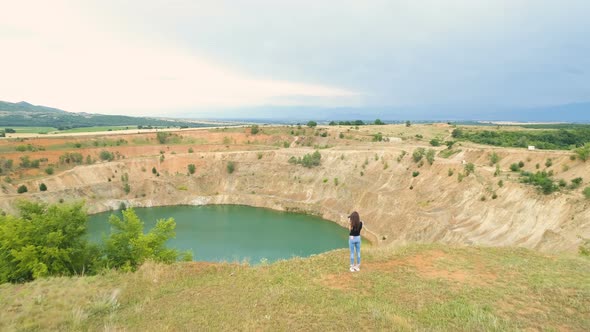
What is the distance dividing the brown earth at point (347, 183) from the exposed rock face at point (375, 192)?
11 cm

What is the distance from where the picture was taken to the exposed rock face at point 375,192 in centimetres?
2442

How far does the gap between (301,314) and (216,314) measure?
2.23 metres

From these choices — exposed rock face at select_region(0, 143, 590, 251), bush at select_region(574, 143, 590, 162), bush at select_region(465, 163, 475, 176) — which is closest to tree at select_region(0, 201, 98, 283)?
exposed rock face at select_region(0, 143, 590, 251)

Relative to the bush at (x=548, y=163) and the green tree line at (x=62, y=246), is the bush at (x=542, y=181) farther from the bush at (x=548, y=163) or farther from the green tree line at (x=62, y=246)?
the green tree line at (x=62, y=246)

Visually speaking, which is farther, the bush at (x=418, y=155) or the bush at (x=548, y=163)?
the bush at (x=418, y=155)

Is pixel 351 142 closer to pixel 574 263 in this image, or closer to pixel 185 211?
pixel 185 211

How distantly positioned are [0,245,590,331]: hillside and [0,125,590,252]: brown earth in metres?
1.81

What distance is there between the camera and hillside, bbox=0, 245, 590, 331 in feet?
27.9

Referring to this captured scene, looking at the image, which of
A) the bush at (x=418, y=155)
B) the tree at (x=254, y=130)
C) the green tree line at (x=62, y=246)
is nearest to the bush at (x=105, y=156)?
the tree at (x=254, y=130)

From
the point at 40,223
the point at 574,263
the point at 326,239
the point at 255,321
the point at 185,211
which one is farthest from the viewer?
the point at 185,211

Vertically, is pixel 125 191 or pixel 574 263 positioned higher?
pixel 574 263

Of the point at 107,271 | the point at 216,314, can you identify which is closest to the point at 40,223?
the point at 107,271

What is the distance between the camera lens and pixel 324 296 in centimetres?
982

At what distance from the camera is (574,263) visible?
12.3 meters
